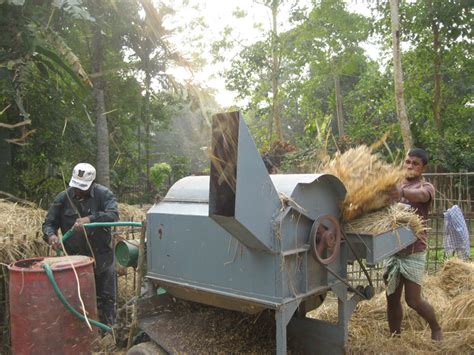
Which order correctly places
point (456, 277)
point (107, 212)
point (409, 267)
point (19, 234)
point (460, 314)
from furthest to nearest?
point (456, 277) < point (107, 212) < point (19, 234) < point (460, 314) < point (409, 267)

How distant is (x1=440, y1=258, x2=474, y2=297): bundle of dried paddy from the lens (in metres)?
5.55

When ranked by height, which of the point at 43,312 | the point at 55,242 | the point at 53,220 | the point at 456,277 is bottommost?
the point at 456,277

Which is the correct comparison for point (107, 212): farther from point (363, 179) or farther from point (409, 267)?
point (409, 267)

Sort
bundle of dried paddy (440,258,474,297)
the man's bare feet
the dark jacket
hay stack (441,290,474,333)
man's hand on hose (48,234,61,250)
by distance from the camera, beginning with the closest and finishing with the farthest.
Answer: the man's bare feet, hay stack (441,290,474,333), man's hand on hose (48,234,61,250), the dark jacket, bundle of dried paddy (440,258,474,297)

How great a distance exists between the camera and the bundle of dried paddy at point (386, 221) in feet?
11.5

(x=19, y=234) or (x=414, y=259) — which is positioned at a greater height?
→ (x=19, y=234)

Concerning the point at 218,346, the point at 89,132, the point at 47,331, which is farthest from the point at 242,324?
the point at 89,132

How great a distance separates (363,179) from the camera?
3.62 m

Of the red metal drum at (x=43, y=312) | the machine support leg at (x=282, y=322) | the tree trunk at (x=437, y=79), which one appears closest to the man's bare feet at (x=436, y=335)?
the machine support leg at (x=282, y=322)

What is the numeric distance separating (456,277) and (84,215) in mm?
4634

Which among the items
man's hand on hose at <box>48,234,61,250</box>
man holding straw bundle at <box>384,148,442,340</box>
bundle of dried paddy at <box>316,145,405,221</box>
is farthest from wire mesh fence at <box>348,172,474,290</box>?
man's hand on hose at <box>48,234,61,250</box>

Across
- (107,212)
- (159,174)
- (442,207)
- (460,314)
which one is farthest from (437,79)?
(107,212)

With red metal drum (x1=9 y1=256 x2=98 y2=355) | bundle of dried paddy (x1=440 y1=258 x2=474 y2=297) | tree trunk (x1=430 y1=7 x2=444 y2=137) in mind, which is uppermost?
tree trunk (x1=430 y1=7 x2=444 y2=137)

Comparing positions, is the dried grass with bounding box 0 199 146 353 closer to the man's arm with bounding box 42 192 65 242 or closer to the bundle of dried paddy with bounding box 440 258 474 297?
the man's arm with bounding box 42 192 65 242
